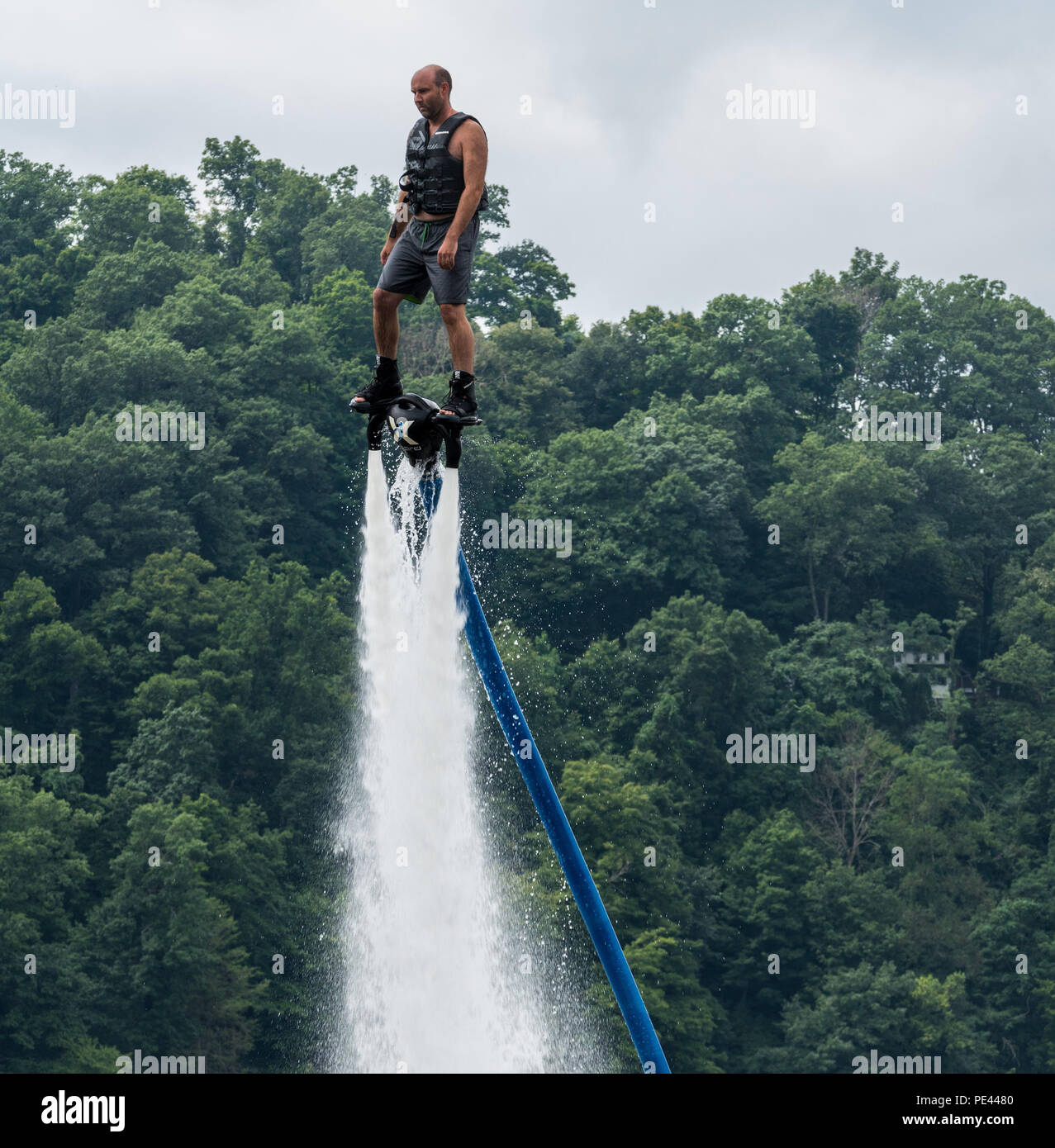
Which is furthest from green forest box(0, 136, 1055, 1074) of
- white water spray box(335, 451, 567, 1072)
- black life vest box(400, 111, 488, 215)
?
black life vest box(400, 111, 488, 215)

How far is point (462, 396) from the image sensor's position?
1441 centimetres

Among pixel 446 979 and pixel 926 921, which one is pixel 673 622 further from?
pixel 446 979

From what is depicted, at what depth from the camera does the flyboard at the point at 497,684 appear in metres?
14.3

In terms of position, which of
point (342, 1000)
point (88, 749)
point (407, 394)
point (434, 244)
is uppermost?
point (434, 244)

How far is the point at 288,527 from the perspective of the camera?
86438mm

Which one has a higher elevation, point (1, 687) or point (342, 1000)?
point (1, 687)

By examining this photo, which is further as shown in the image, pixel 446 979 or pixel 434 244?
pixel 446 979

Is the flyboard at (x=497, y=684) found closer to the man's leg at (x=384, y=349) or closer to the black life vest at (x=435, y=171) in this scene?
the man's leg at (x=384, y=349)

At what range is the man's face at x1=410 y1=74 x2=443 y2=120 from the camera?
1373cm

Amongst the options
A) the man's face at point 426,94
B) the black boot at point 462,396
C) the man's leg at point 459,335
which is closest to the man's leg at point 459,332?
the man's leg at point 459,335

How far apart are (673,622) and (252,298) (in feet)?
97.2

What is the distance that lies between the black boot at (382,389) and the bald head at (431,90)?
1782mm

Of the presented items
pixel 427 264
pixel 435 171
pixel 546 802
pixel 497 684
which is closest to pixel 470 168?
pixel 435 171

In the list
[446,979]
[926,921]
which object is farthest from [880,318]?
[446,979]
